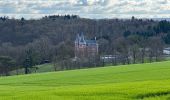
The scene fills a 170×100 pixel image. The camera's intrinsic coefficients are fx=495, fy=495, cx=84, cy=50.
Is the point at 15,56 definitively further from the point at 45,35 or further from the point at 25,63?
the point at 45,35

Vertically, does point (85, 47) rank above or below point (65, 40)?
above

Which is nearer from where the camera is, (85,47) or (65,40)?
(85,47)

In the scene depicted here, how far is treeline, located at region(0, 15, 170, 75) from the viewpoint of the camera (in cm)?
10281

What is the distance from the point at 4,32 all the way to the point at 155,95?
15337cm

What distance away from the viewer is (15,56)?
355ft

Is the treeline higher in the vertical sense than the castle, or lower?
higher

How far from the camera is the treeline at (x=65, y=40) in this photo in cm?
10281

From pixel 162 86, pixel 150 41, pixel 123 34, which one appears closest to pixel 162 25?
pixel 123 34

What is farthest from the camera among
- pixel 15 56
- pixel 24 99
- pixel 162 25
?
pixel 162 25

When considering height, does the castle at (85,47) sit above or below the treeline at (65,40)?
below

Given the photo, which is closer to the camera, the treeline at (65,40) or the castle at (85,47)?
the treeline at (65,40)

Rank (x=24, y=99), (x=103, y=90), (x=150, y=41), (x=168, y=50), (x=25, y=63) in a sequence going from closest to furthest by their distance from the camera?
(x=24, y=99)
(x=103, y=90)
(x=25, y=63)
(x=168, y=50)
(x=150, y=41)

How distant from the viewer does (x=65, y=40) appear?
6585 inches

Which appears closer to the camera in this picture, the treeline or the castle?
the treeline
